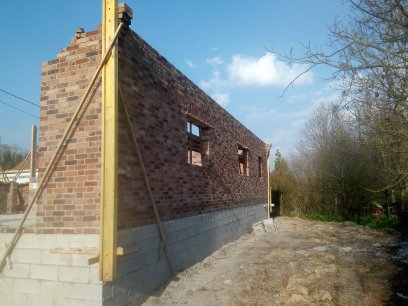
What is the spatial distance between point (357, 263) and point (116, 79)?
728cm

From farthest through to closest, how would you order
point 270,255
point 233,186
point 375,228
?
point 375,228
point 233,186
point 270,255

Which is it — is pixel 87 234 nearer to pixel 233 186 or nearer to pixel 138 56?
pixel 138 56

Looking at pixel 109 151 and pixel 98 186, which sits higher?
pixel 109 151

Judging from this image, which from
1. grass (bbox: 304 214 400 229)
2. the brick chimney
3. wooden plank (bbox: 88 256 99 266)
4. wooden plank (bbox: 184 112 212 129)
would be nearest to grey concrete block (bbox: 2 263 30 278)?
wooden plank (bbox: 88 256 99 266)

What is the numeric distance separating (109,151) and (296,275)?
16.1 ft

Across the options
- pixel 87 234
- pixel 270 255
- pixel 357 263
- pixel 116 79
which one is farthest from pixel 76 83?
pixel 357 263

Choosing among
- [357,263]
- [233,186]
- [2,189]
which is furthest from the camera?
[2,189]

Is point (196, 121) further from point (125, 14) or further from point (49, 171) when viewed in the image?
point (49, 171)

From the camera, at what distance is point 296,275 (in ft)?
24.0

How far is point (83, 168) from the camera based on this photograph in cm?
496

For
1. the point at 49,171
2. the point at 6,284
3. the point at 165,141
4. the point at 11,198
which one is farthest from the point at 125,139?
the point at 11,198

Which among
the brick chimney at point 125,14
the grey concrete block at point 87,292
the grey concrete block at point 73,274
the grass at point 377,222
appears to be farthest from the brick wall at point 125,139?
the grass at point 377,222

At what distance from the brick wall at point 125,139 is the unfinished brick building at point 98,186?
0.02 m

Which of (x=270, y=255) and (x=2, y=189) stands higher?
(x=2, y=189)
